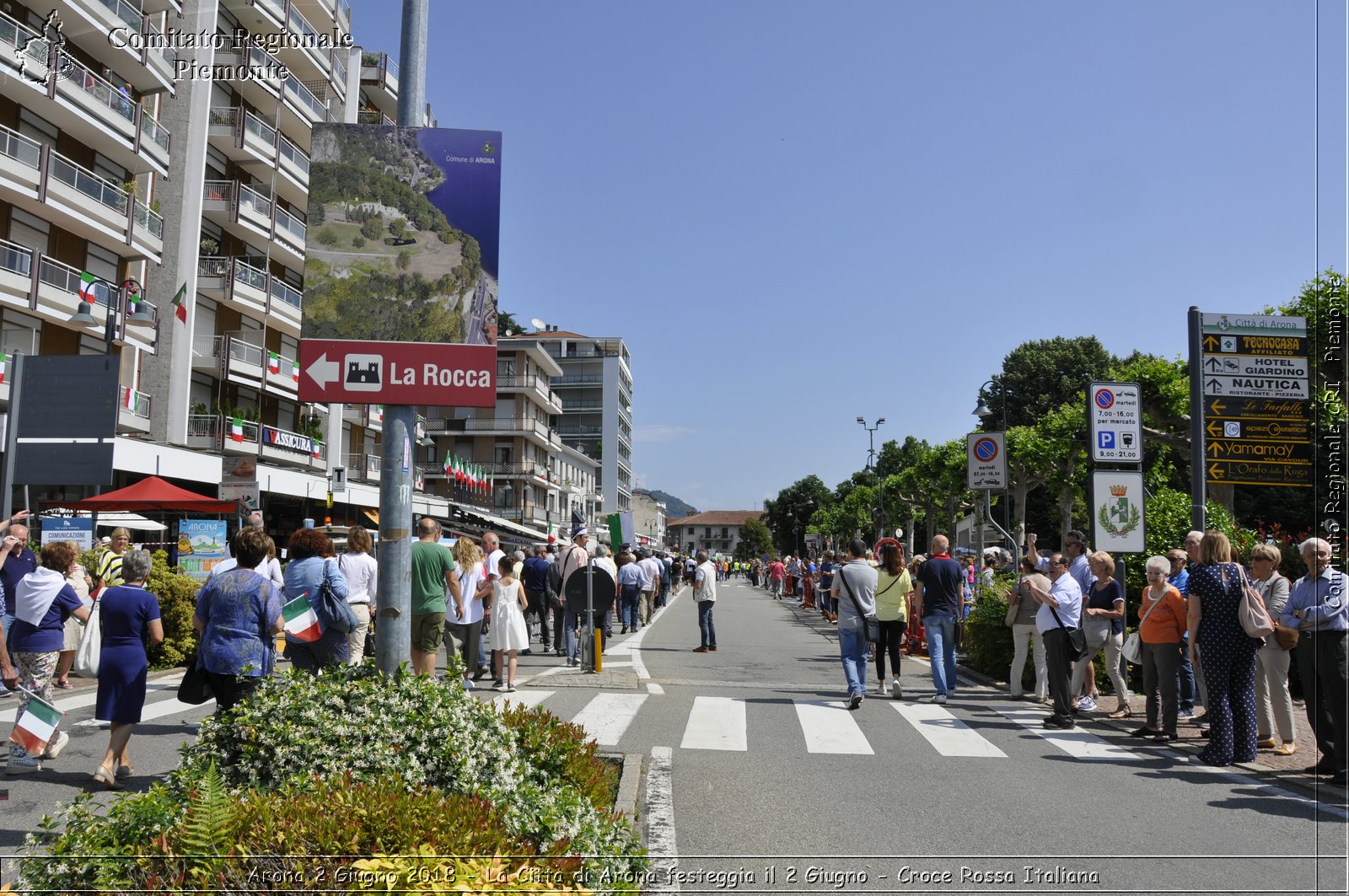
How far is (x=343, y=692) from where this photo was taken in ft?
15.1

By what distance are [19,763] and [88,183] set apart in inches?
903

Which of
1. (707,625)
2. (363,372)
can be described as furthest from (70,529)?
(363,372)

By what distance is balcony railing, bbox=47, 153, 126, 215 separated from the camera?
24391mm

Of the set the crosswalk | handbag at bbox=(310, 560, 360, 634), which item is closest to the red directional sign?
handbag at bbox=(310, 560, 360, 634)

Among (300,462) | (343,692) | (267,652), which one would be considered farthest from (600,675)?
(300,462)

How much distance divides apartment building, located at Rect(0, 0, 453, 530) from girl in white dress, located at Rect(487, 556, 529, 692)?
976 centimetres

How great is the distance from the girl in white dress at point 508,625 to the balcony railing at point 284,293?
25654 mm

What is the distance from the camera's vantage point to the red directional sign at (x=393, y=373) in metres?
5.79

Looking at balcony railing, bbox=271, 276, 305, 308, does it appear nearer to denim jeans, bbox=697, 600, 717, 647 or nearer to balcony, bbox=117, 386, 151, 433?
balcony, bbox=117, 386, 151, 433

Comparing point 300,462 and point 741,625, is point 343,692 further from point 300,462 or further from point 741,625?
point 300,462

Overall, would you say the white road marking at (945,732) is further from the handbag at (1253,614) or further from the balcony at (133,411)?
the balcony at (133,411)

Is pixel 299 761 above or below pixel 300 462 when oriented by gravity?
below

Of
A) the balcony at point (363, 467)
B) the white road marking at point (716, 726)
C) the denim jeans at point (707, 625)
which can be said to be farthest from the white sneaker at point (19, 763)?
the balcony at point (363, 467)

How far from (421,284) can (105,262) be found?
25.8 m
